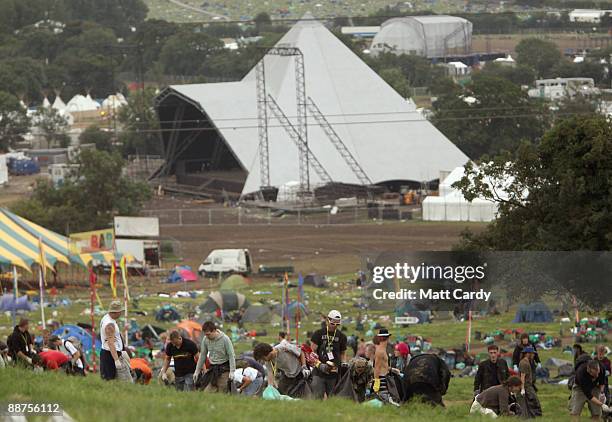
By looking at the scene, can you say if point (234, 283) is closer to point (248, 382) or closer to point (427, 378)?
point (248, 382)

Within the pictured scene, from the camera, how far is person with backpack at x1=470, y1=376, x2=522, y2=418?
1596 centimetres

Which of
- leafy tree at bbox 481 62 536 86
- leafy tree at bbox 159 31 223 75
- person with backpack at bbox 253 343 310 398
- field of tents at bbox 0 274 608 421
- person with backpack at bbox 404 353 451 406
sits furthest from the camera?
leafy tree at bbox 159 31 223 75

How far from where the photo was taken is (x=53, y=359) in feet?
58.2

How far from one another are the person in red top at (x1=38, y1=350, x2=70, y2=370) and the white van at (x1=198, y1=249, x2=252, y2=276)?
90.3 feet

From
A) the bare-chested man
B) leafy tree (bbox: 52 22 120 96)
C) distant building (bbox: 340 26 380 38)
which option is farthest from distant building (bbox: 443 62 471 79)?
the bare-chested man

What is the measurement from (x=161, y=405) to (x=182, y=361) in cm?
365

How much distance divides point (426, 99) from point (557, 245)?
90.1 metres

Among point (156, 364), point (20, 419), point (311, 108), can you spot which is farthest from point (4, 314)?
point (311, 108)

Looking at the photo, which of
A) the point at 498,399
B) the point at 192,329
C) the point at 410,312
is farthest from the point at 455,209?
the point at 498,399

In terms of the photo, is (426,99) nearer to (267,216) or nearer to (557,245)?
(267,216)

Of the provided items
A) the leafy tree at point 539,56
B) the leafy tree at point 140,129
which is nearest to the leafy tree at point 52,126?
the leafy tree at point 140,129

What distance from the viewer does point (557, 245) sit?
27438mm

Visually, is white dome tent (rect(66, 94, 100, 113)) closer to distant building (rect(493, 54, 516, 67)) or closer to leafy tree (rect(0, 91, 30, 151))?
leafy tree (rect(0, 91, 30, 151))

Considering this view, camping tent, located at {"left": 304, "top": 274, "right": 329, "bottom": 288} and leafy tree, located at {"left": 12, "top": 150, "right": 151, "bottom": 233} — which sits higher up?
leafy tree, located at {"left": 12, "top": 150, "right": 151, "bottom": 233}
